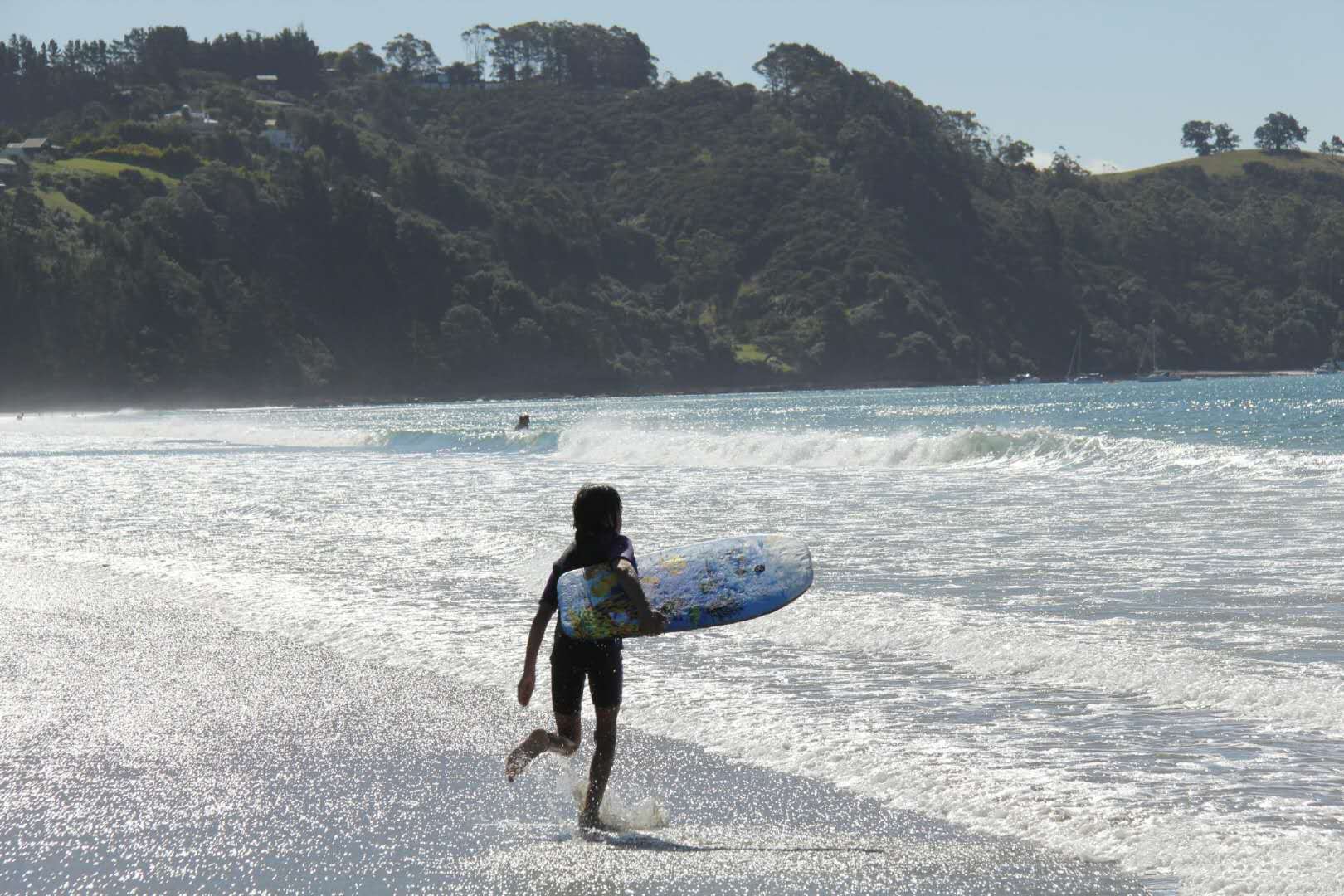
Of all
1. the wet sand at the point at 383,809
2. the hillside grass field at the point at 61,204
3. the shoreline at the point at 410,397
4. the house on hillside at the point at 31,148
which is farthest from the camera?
the house on hillside at the point at 31,148

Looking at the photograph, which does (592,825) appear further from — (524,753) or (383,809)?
(383,809)

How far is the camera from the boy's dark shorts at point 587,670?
5.82 metres

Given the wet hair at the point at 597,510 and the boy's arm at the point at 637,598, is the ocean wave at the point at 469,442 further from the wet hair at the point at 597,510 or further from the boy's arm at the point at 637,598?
the boy's arm at the point at 637,598

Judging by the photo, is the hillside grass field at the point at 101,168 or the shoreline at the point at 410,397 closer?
the shoreline at the point at 410,397

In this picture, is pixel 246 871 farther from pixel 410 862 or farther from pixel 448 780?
pixel 448 780

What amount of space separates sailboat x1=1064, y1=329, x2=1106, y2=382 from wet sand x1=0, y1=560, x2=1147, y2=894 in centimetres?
15658

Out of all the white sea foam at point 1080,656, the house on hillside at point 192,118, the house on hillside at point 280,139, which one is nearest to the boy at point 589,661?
the white sea foam at point 1080,656

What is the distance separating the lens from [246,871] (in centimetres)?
527

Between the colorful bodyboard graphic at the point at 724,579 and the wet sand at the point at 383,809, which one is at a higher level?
the colorful bodyboard graphic at the point at 724,579

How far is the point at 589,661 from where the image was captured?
5.83 m

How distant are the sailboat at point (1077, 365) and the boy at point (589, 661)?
15802cm

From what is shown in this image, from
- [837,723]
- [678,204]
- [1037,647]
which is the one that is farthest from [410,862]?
[678,204]

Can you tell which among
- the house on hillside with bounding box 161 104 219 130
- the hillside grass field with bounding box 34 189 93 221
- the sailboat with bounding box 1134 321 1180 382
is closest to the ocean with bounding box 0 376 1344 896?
the hillside grass field with bounding box 34 189 93 221

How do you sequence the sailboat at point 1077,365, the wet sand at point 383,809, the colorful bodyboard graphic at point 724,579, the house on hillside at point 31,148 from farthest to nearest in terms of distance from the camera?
the sailboat at point 1077,365 → the house on hillside at point 31,148 → the colorful bodyboard graphic at point 724,579 → the wet sand at point 383,809
